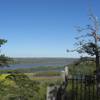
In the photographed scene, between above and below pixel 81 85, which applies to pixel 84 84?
below

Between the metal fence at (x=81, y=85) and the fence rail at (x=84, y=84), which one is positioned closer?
the metal fence at (x=81, y=85)

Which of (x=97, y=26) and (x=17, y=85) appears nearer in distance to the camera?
(x=17, y=85)

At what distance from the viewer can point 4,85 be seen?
261 inches

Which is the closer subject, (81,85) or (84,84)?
(81,85)

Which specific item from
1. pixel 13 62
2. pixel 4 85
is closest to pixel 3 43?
pixel 13 62

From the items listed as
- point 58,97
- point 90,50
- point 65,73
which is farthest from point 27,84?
point 90,50

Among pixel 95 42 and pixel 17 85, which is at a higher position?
pixel 95 42

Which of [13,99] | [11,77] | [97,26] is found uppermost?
[97,26]

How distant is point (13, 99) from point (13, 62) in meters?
0.80

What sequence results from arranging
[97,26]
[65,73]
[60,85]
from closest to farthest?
[60,85] < [65,73] < [97,26]

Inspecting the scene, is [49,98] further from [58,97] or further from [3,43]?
[3,43]

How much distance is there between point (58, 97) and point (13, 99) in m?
1.01

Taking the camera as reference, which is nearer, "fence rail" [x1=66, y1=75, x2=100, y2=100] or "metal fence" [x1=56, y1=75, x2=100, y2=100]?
"metal fence" [x1=56, y1=75, x2=100, y2=100]

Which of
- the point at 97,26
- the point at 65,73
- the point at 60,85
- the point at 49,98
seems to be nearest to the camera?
the point at 49,98
